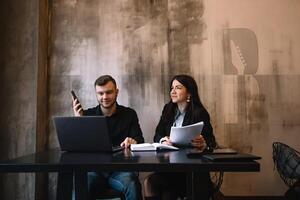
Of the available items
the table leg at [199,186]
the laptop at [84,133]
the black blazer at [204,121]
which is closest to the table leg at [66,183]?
the laptop at [84,133]

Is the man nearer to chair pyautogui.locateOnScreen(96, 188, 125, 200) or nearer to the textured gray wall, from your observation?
chair pyautogui.locateOnScreen(96, 188, 125, 200)

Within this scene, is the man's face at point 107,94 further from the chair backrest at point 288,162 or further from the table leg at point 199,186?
the chair backrest at point 288,162

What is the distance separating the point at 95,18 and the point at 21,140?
1.41m

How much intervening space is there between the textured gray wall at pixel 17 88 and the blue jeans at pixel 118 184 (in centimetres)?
118

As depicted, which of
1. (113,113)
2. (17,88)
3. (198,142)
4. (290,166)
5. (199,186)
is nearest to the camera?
(199,186)

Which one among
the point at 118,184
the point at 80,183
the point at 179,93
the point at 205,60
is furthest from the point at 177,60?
the point at 80,183

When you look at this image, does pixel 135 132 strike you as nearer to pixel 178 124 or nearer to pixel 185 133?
pixel 178 124

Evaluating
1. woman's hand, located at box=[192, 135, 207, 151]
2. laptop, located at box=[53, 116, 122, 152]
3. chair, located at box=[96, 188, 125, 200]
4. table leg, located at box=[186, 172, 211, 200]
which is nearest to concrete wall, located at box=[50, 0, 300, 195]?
woman's hand, located at box=[192, 135, 207, 151]

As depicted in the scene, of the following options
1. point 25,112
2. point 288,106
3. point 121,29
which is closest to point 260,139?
point 288,106

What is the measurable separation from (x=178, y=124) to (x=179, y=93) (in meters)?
0.25

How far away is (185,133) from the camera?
1.91m

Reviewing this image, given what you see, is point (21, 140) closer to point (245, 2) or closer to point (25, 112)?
point (25, 112)

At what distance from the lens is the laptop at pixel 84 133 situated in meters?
1.66

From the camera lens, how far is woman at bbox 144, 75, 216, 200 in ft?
6.70
